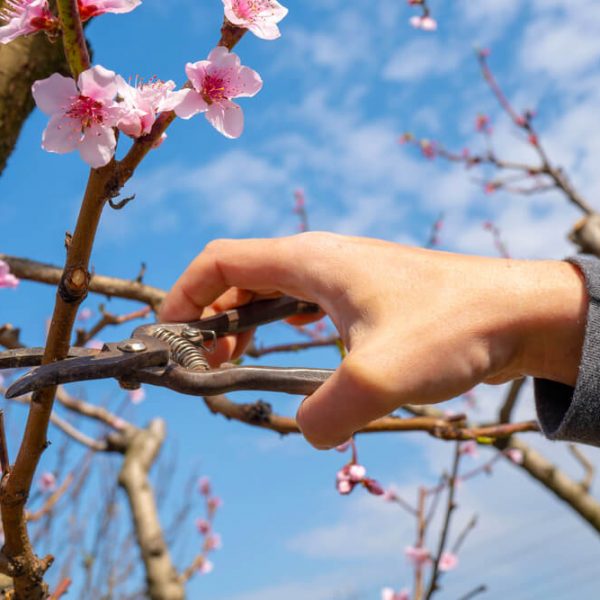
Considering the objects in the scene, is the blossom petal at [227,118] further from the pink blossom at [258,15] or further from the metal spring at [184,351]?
the metal spring at [184,351]

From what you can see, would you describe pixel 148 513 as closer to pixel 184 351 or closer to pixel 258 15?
pixel 184 351

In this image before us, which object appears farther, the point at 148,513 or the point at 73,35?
the point at 148,513

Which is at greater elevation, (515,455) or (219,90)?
(515,455)

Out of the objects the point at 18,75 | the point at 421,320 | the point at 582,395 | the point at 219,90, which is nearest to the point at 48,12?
the point at 219,90

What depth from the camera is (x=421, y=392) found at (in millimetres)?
1075

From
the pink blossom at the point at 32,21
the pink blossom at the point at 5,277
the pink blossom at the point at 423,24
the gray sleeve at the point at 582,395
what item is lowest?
the gray sleeve at the point at 582,395

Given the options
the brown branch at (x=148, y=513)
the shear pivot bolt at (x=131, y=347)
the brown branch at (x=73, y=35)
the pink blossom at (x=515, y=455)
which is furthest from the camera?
the brown branch at (x=148, y=513)

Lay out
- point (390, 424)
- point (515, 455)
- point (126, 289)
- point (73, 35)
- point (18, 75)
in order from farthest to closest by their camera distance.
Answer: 1. point (515, 455)
2. point (126, 289)
3. point (18, 75)
4. point (390, 424)
5. point (73, 35)

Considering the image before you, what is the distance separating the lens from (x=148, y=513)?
493 cm

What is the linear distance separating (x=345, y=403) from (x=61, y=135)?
591 mm

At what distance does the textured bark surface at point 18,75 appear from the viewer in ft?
6.97

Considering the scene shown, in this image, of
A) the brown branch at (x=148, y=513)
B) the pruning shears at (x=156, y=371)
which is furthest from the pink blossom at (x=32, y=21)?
the brown branch at (x=148, y=513)

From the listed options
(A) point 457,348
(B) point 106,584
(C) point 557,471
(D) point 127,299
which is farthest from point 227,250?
(B) point 106,584

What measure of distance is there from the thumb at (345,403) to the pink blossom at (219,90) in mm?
434
